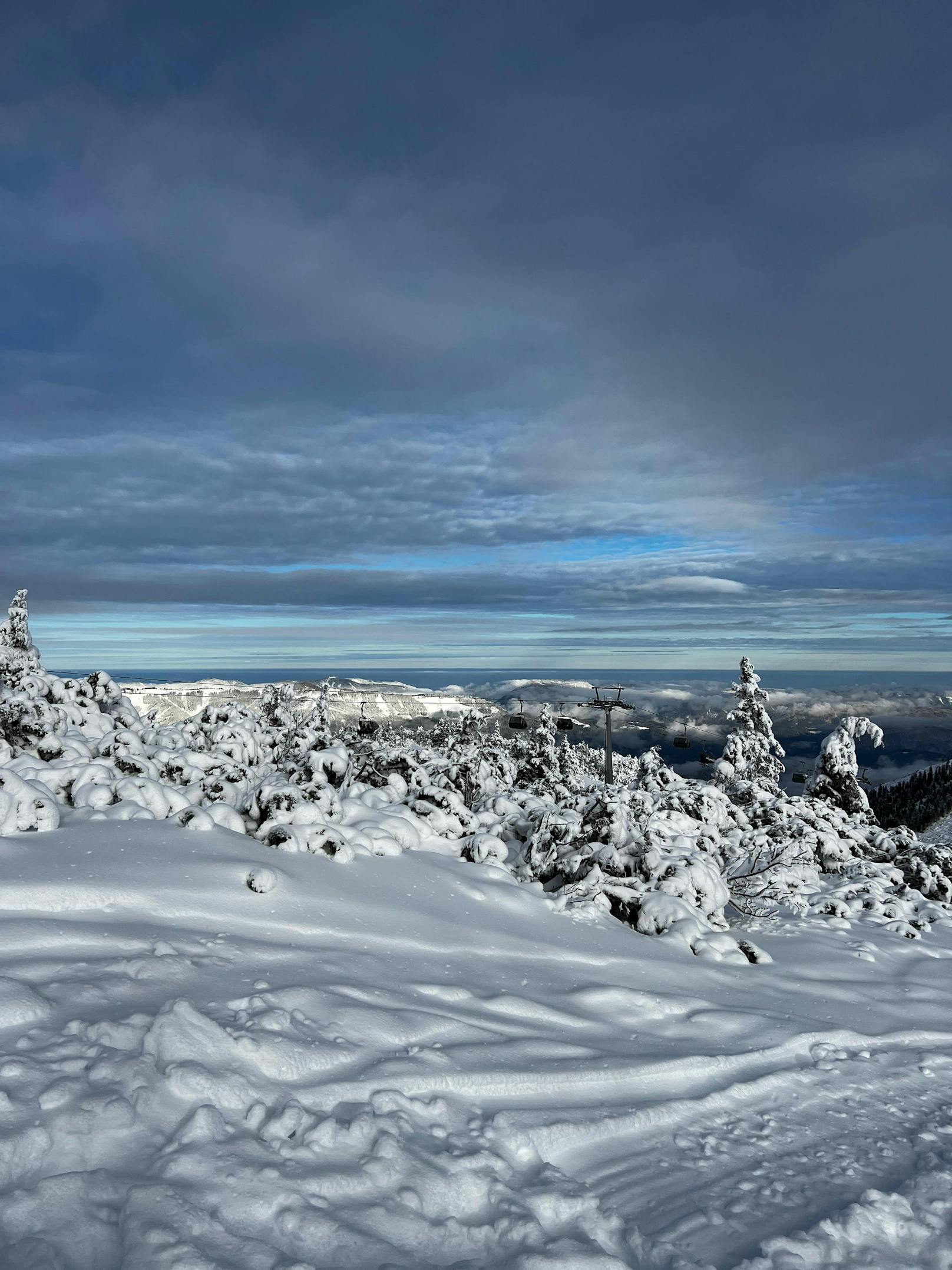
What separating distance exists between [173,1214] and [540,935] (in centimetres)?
373

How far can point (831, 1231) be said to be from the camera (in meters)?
2.58

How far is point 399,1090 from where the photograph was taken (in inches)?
122

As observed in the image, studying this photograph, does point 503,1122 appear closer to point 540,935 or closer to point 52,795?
point 540,935

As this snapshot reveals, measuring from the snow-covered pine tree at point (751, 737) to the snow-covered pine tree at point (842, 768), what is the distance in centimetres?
627

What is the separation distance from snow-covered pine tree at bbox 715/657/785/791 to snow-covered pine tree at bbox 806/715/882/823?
6265mm

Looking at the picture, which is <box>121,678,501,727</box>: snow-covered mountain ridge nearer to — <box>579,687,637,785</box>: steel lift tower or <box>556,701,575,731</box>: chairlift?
<box>556,701,575,731</box>: chairlift

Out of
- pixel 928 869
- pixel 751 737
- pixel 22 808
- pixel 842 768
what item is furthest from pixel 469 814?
pixel 751 737

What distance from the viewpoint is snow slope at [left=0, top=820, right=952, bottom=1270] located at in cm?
232

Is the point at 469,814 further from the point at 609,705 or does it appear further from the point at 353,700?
the point at 353,700

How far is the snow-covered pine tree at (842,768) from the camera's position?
2139cm

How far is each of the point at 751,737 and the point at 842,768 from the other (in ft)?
29.4

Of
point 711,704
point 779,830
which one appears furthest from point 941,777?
point 779,830

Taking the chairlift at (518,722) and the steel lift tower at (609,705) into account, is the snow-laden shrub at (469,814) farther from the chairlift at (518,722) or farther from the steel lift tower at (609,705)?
the steel lift tower at (609,705)

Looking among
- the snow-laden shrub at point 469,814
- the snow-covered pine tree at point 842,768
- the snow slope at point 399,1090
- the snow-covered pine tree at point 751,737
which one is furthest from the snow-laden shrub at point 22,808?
the snow-covered pine tree at point 751,737
